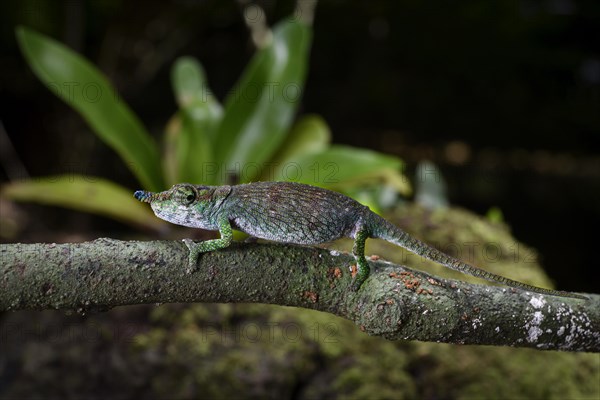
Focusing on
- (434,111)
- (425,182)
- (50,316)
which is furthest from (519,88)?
(50,316)

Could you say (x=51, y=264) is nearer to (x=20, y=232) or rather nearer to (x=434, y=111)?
(x=20, y=232)

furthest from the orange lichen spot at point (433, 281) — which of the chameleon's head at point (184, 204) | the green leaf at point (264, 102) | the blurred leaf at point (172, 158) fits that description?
the blurred leaf at point (172, 158)

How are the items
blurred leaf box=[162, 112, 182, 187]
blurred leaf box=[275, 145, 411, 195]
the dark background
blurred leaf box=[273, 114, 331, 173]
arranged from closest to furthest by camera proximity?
blurred leaf box=[275, 145, 411, 195] → blurred leaf box=[162, 112, 182, 187] → blurred leaf box=[273, 114, 331, 173] → the dark background

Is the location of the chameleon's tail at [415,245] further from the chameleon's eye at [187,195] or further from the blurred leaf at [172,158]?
the blurred leaf at [172,158]

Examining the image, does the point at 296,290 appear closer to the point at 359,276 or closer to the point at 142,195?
the point at 359,276

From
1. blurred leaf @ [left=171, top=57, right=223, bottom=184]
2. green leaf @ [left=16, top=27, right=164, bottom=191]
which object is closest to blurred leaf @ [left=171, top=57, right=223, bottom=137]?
blurred leaf @ [left=171, top=57, right=223, bottom=184]

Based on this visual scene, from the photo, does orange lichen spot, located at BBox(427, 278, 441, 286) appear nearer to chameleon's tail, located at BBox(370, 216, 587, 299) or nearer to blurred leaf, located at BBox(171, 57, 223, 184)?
chameleon's tail, located at BBox(370, 216, 587, 299)
